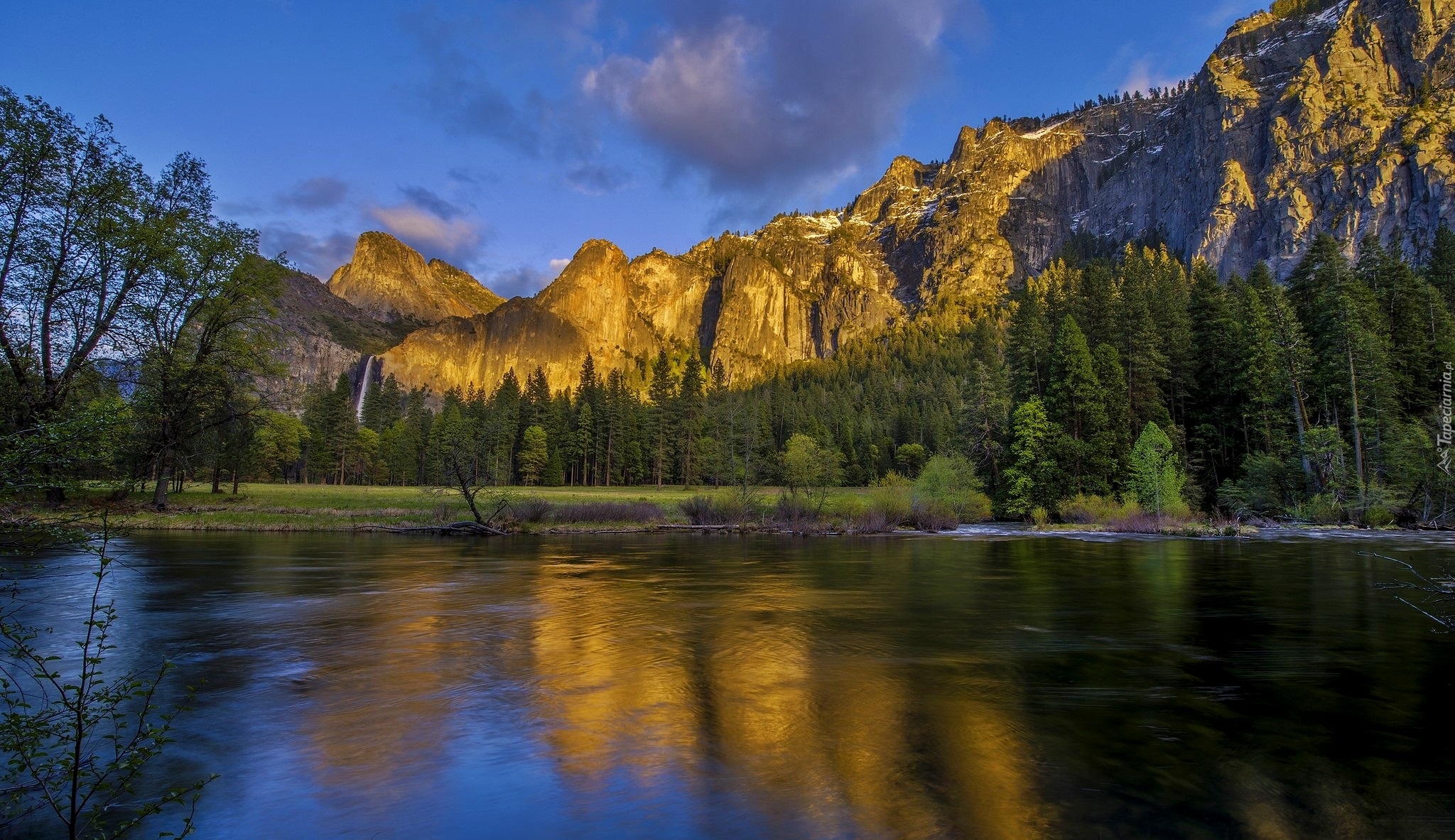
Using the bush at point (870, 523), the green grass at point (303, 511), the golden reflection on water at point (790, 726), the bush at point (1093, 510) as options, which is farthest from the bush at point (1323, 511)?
the golden reflection on water at point (790, 726)

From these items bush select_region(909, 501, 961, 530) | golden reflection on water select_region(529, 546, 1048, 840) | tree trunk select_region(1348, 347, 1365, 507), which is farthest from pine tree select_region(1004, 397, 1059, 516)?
golden reflection on water select_region(529, 546, 1048, 840)

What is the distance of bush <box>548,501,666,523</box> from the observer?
4503cm

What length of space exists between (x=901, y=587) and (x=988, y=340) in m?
114

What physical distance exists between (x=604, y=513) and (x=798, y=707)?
37297 millimetres

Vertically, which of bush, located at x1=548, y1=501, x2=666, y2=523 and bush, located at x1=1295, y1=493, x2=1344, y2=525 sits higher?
bush, located at x1=1295, y1=493, x2=1344, y2=525

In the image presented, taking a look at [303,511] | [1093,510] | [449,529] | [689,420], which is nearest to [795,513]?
[1093,510]

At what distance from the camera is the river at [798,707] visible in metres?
6.72

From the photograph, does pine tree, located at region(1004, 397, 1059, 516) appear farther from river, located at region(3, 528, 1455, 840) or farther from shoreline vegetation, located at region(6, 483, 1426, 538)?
river, located at region(3, 528, 1455, 840)

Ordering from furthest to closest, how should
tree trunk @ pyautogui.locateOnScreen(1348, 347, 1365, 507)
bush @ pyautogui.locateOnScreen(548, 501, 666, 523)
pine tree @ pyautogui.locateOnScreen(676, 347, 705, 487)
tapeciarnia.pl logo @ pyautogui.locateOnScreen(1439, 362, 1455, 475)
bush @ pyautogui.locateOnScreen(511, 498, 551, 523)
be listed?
pine tree @ pyautogui.locateOnScreen(676, 347, 705, 487)
bush @ pyautogui.locateOnScreen(548, 501, 666, 523)
tree trunk @ pyautogui.locateOnScreen(1348, 347, 1365, 507)
bush @ pyautogui.locateOnScreen(511, 498, 551, 523)
tapeciarnia.pl logo @ pyautogui.locateOnScreen(1439, 362, 1455, 475)

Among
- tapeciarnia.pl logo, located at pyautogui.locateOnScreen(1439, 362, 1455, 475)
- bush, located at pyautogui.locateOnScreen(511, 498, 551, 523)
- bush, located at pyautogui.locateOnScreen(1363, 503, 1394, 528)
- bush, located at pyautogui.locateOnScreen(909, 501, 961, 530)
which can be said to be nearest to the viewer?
tapeciarnia.pl logo, located at pyautogui.locateOnScreen(1439, 362, 1455, 475)

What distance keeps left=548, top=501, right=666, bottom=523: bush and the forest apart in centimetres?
649

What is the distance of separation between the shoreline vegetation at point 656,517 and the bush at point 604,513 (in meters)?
0.07

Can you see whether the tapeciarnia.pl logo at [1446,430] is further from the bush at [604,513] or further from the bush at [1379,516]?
the bush at [604,513]

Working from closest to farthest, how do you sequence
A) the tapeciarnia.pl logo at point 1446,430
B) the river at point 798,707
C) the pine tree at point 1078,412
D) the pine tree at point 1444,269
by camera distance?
the river at point 798,707, the tapeciarnia.pl logo at point 1446,430, the pine tree at point 1078,412, the pine tree at point 1444,269
